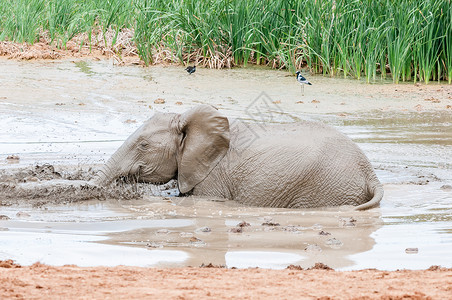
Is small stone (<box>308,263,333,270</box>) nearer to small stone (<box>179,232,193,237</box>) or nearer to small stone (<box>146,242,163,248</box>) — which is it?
small stone (<box>146,242,163,248</box>)

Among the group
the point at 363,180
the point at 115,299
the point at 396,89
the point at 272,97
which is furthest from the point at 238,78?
the point at 115,299

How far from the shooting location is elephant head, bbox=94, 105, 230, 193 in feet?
22.4

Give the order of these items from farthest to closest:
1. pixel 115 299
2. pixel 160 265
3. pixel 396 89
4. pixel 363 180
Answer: pixel 396 89 → pixel 363 180 → pixel 160 265 → pixel 115 299

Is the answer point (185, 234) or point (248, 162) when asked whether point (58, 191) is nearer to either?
point (248, 162)

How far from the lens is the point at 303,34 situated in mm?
13875

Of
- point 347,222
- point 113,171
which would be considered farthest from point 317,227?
point 113,171

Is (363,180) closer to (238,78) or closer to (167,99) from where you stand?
(167,99)

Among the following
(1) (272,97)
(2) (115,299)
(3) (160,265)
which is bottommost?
(1) (272,97)

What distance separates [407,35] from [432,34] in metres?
0.68

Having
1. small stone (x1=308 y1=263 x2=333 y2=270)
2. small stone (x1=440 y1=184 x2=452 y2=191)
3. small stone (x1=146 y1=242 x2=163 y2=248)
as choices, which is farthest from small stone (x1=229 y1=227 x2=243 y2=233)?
small stone (x1=440 y1=184 x2=452 y2=191)

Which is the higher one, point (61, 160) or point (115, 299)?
point (115, 299)

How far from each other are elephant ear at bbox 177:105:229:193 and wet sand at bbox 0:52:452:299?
24cm

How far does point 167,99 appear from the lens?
12.0 m

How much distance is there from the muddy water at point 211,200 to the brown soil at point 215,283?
0.44 metres
